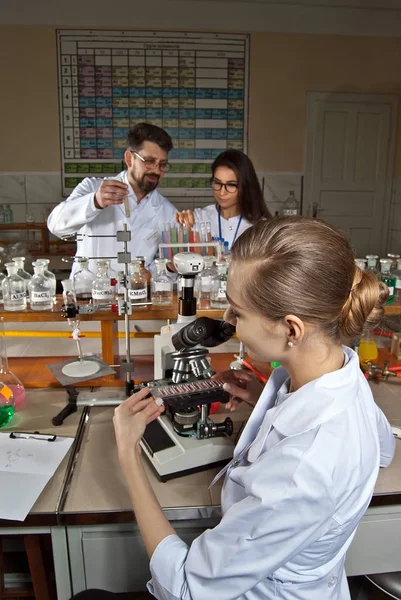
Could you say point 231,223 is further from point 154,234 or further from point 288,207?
point 288,207

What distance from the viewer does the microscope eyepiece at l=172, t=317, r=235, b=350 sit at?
111cm

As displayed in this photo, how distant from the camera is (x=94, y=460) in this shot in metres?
1.20

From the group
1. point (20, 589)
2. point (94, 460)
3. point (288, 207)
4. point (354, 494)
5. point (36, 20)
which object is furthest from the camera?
point (288, 207)

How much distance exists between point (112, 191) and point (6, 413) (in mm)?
950

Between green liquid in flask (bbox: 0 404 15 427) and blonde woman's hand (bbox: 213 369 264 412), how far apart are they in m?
0.60

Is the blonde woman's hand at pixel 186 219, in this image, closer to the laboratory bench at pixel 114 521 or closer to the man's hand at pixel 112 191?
the man's hand at pixel 112 191

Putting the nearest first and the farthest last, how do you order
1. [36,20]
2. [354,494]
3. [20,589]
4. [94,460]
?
[354,494] → [94,460] → [20,589] → [36,20]

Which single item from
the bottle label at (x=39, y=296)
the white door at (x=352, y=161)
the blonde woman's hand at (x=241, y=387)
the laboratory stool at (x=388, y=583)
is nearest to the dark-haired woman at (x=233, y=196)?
the bottle label at (x=39, y=296)

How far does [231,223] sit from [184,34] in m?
2.40

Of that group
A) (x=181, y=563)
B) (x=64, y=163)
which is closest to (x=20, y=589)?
(x=181, y=563)

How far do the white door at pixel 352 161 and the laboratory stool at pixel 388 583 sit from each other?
358 centimetres

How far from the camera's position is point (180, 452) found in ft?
3.72

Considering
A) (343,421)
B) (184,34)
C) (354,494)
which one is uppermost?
(184,34)

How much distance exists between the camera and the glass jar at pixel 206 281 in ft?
5.71
